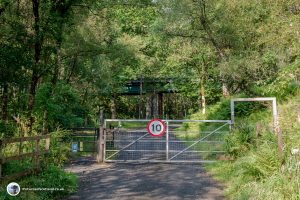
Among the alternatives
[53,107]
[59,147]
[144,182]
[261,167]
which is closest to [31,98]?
[53,107]

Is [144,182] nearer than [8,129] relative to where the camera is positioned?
Yes

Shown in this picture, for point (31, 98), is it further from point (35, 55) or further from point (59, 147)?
point (59, 147)

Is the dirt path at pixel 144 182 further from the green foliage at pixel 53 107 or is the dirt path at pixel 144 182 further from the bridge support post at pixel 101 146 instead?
the green foliage at pixel 53 107

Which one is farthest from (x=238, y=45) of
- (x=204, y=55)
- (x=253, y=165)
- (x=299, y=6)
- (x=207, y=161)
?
(x=253, y=165)

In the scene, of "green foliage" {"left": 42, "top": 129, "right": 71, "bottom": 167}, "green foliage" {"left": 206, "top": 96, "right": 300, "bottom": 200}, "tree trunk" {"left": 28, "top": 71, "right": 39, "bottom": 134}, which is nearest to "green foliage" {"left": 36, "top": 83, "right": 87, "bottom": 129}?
"tree trunk" {"left": 28, "top": 71, "right": 39, "bottom": 134}

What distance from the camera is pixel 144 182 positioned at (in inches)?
431

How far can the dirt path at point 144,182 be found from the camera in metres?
9.34

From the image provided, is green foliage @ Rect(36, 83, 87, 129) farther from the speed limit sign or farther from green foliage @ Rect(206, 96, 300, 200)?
green foliage @ Rect(206, 96, 300, 200)
